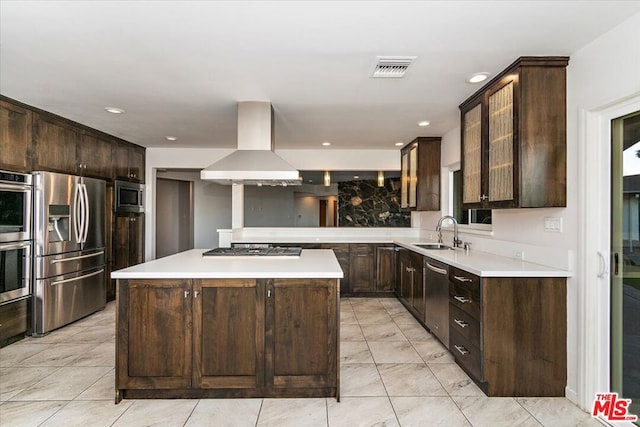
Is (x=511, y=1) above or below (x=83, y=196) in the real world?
above

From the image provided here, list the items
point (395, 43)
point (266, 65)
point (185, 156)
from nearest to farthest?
point (395, 43) < point (266, 65) < point (185, 156)

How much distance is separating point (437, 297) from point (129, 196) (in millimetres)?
4410

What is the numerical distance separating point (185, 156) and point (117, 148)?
1.05 meters

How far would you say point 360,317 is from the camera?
4.32 meters

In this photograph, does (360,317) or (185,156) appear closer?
(360,317)

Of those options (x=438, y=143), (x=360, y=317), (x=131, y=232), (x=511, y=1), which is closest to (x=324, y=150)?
(x=438, y=143)

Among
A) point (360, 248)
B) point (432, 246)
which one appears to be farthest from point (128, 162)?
point (432, 246)

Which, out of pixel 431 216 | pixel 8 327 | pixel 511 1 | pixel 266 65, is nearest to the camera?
pixel 511 1

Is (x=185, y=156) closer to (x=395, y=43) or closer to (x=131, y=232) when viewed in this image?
(x=131, y=232)

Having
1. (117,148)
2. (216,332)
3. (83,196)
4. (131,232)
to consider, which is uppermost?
(117,148)

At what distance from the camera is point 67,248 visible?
3.82 metres

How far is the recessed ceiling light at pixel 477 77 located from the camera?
269 centimetres

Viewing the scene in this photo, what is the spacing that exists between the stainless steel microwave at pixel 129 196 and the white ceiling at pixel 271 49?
1.35 metres

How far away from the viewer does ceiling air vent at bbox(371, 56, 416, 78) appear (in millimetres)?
2391
